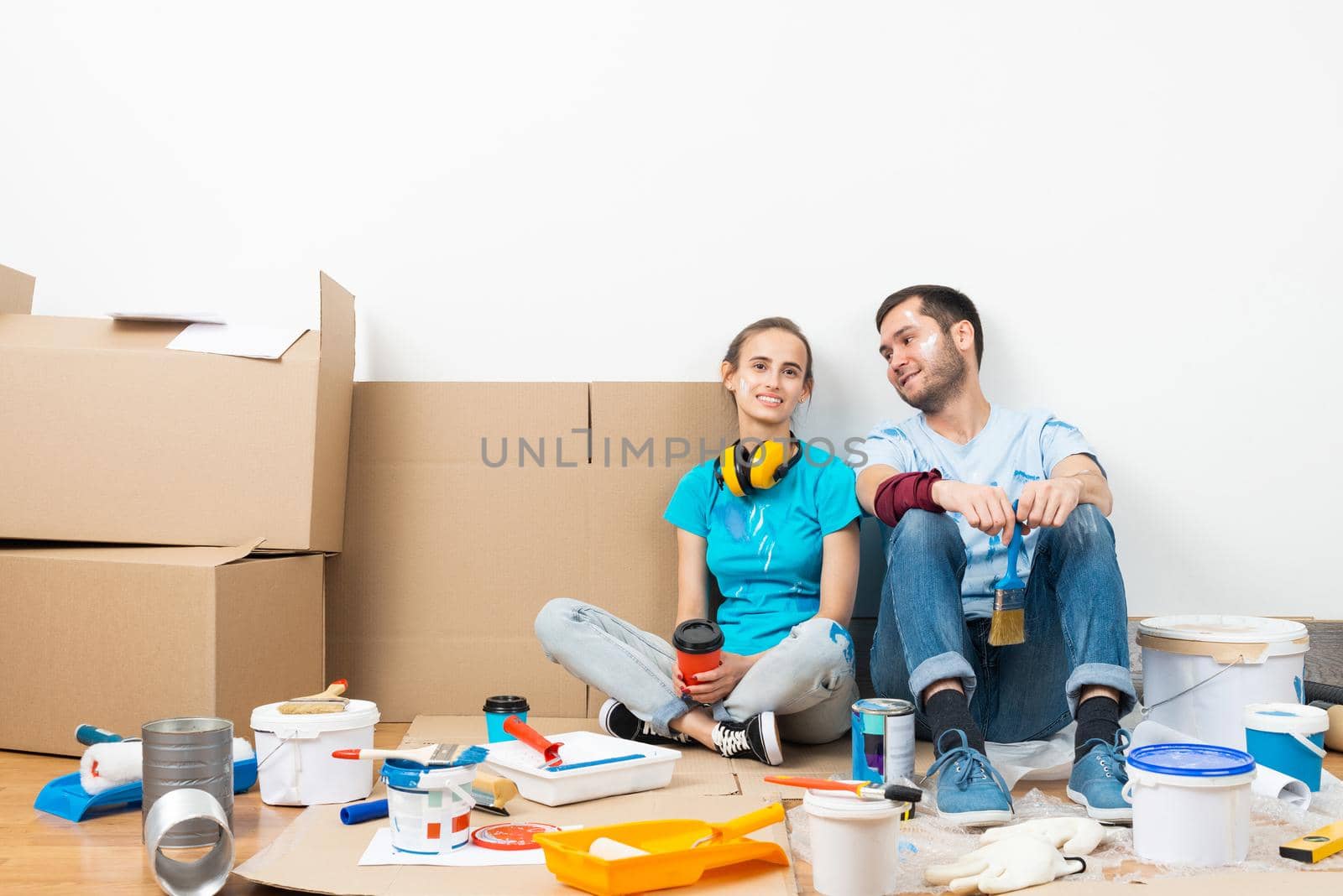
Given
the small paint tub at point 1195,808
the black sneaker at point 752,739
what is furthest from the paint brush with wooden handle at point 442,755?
the small paint tub at point 1195,808

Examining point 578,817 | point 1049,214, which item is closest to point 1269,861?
point 578,817

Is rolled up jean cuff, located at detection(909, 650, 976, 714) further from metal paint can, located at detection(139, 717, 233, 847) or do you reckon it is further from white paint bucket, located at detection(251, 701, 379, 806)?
metal paint can, located at detection(139, 717, 233, 847)

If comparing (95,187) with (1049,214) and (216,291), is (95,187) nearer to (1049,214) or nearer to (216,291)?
(216,291)

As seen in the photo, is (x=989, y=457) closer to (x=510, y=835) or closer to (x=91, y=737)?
(x=510, y=835)

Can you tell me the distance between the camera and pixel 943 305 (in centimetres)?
213

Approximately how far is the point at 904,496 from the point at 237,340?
1191mm

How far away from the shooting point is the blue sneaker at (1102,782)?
1.41 meters

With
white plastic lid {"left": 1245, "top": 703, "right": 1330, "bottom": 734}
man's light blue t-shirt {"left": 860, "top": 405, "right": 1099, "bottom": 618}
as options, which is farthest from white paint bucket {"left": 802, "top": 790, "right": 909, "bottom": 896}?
man's light blue t-shirt {"left": 860, "top": 405, "right": 1099, "bottom": 618}

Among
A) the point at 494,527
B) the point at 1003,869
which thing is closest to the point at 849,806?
the point at 1003,869

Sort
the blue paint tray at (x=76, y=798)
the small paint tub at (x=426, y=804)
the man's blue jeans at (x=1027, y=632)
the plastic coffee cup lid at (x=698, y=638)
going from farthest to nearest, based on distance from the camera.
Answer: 1. the plastic coffee cup lid at (x=698, y=638)
2. the man's blue jeans at (x=1027, y=632)
3. the blue paint tray at (x=76, y=798)
4. the small paint tub at (x=426, y=804)

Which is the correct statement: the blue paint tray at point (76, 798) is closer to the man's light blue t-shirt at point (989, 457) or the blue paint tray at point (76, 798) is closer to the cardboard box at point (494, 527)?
the cardboard box at point (494, 527)

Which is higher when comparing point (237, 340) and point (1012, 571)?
point (237, 340)

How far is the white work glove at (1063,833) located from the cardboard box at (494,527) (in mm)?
973

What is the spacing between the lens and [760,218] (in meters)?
2.26
